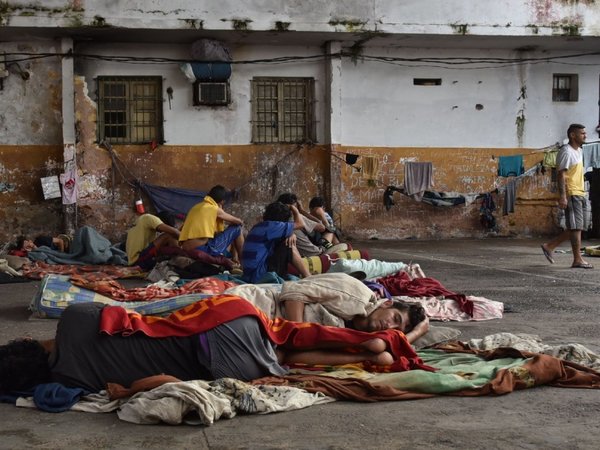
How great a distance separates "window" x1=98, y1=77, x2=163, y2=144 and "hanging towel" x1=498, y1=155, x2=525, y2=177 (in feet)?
23.1

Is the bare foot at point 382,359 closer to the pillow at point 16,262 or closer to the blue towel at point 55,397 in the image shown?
the blue towel at point 55,397

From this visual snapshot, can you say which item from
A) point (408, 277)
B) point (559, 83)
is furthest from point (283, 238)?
point (559, 83)

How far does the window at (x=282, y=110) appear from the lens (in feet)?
55.9

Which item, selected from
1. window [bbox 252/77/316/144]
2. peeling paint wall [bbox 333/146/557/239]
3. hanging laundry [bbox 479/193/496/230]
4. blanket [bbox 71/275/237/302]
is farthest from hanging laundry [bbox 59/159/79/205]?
blanket [bbox 71/275/237/302]

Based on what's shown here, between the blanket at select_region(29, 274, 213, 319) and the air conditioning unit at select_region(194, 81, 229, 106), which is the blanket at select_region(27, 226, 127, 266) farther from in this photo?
the blanket at select_region(29, 274, 213, 319)

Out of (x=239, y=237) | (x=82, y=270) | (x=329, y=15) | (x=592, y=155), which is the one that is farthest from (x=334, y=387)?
(x=592, y=155)

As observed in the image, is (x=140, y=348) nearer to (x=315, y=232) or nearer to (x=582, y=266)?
(x=315, y=232)

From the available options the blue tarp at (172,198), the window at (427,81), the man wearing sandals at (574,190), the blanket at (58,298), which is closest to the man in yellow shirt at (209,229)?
the blanket at (58,298)

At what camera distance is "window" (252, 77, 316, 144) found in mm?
17031

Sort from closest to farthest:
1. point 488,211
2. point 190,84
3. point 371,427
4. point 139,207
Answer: point 371,427 < point 139,207 < point 190,84 < point 488,211

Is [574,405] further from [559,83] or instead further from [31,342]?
[559,83]

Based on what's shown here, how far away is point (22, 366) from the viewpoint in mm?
4383

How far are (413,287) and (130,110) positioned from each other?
9.53m

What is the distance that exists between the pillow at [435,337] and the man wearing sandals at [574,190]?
227 inches
